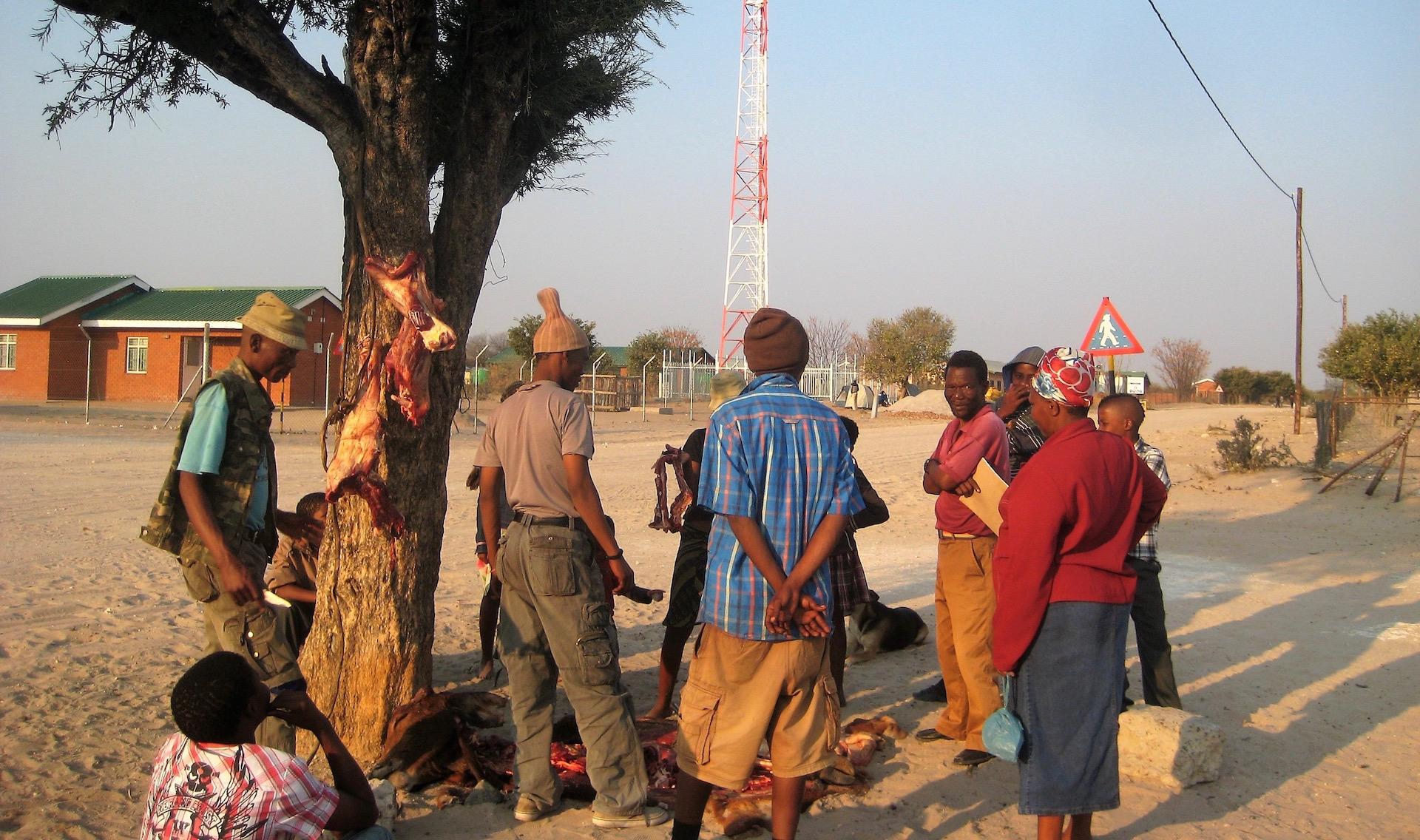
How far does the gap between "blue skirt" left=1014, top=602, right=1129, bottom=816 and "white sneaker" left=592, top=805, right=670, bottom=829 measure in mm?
1532

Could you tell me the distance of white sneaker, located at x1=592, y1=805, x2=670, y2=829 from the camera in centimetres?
424

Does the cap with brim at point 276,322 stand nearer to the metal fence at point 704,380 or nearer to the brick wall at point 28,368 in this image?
the metal fence at point 704,380

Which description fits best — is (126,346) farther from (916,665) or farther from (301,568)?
(916,665)

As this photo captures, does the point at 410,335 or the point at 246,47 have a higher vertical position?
the point at 246,47

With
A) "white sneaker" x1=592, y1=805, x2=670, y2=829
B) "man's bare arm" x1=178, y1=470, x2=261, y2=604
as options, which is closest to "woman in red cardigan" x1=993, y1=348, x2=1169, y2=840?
"white sneaker" x1=592, y1=805, x2=670, y2=829

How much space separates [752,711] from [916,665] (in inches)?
151

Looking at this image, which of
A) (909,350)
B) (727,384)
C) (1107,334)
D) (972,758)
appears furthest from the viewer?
(909,350)

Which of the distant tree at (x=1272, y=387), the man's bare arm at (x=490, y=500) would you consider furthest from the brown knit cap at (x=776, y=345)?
the distant tree at (x=1272, y=387)

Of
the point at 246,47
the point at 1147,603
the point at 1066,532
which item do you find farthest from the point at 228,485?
the point at 1147,603

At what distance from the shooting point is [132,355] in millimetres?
37000

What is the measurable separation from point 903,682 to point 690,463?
2.24 metres

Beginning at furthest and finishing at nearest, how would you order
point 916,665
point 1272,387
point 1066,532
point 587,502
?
point 1272,387 → point 916,665 → point 587,502 → point 1066,532

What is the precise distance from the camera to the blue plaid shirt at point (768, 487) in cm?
351

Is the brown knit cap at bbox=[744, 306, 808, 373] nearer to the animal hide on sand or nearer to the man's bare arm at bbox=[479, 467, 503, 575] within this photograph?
the man's bare arm at bbox=[479, 467, 503, 575]
